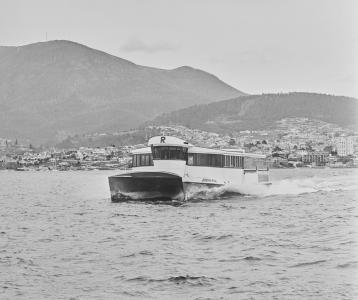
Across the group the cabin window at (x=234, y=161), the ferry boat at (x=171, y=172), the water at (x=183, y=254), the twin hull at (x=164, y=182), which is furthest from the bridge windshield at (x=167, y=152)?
the water at (x=183, y=254)

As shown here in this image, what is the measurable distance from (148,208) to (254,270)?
27695 millimetres

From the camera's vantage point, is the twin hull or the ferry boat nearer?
the twin hull

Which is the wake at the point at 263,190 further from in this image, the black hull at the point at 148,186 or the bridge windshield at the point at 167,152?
the bridge windshield at the point at 167,152

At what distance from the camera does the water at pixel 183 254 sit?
23.8 meters

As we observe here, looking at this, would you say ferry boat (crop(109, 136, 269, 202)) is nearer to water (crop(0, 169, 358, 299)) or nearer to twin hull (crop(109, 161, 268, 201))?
twin hull (crop(109, 161, 268, 201))

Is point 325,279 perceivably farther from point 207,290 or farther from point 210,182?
point 210,182

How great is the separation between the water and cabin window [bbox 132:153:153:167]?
12857 mm

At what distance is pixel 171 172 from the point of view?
60500 mm

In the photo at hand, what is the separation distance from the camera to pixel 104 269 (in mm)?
27562

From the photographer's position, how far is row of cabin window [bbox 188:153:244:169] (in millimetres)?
63656

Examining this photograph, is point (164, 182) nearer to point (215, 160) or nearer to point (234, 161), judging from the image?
point (215, 160)

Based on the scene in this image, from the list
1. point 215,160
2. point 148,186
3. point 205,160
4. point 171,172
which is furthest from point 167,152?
point 215,160

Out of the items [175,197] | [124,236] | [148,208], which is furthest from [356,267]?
[175,197]

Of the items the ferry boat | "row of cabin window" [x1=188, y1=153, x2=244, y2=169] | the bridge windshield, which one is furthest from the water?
"row of cabin window" [x1=188, y1=153, x2=244, y2=169]
